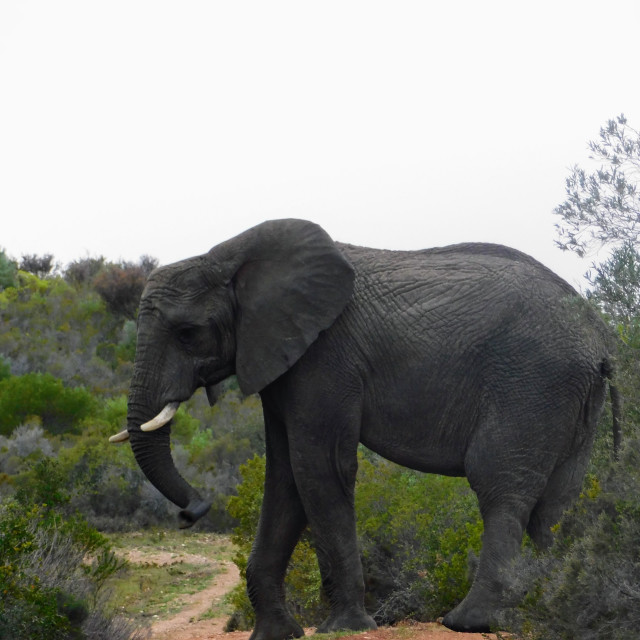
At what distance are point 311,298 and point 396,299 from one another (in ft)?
1.97

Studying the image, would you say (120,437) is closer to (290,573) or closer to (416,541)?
(290,573)

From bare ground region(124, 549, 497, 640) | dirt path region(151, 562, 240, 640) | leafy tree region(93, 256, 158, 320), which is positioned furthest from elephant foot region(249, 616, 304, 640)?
leafy tree region(93, 256, 158, 320)

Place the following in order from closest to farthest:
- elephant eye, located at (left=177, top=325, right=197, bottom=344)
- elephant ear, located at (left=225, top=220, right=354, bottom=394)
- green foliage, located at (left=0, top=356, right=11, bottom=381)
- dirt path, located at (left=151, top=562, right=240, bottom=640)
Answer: elephant ear, located at (left=225, top=220, right=354, bottom=394) < elephant eye, located at (left=177, top=325, right=197, bottom=344) < dirt path, located at (left=151, top=562, right=240, bottom=640) < green foliage, located at (left=0, top=356, right=11, bottom=381)

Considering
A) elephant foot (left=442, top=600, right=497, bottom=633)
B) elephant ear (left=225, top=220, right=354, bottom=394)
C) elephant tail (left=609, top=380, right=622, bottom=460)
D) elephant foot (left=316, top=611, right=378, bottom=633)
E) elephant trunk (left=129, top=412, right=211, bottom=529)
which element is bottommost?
elephant foot (left=316, top=611, right=378, bottom=633)

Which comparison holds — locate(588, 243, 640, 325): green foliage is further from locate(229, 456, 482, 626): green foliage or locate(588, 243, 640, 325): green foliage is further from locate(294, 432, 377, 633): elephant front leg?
locate(229, 456, 482, 626): green foliage

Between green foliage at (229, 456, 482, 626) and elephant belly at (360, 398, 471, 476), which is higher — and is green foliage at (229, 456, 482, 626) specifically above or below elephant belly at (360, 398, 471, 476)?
below

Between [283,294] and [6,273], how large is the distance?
133ft

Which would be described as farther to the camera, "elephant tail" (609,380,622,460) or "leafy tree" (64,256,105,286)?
"leafy tree" (64,256,105,286)

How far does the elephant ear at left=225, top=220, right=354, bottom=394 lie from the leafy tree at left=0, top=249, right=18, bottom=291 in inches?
1552

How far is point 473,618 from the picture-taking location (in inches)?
280

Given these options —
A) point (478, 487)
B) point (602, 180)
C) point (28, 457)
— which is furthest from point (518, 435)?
point (28, 457)

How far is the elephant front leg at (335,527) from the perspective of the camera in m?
7.39

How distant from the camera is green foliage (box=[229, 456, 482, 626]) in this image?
10.4 meters

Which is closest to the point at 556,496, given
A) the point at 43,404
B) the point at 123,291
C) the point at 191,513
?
the point at 191,513
